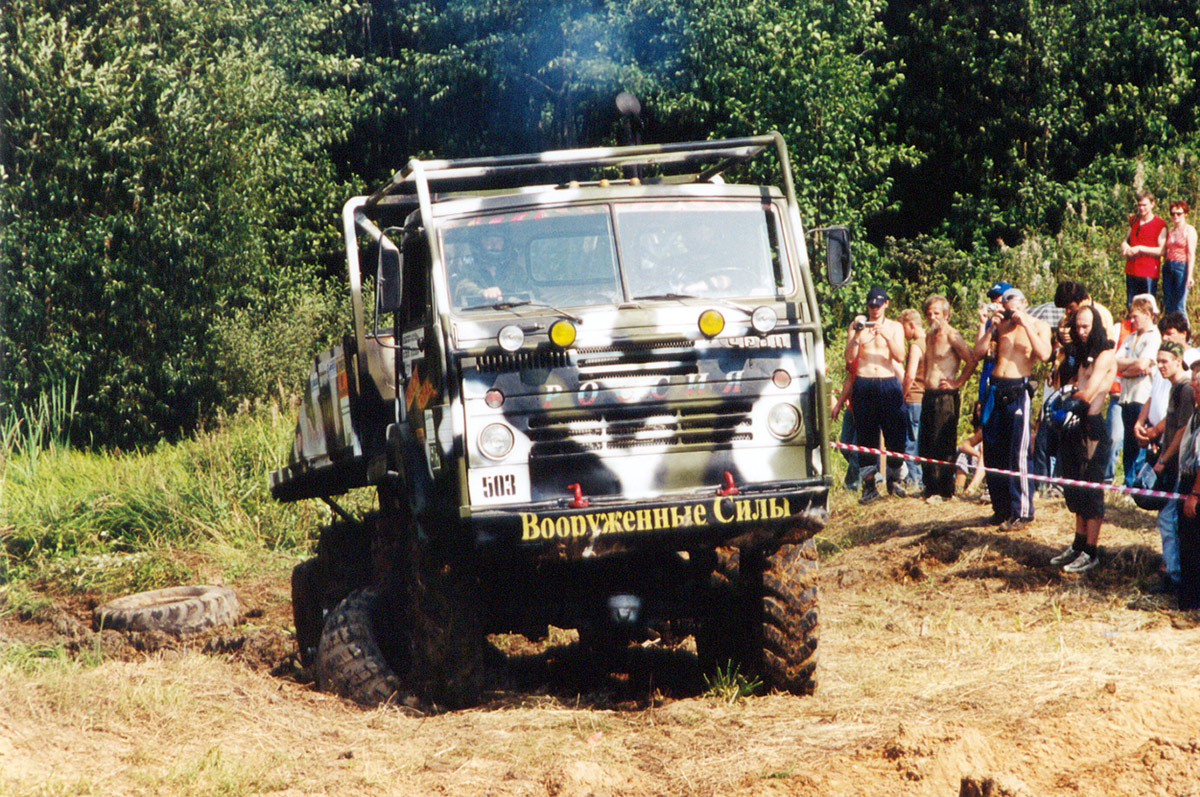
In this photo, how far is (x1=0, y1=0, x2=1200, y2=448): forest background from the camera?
19953 millimetres

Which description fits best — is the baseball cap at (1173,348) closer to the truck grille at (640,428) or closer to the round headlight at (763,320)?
the round headlight at (763,320)

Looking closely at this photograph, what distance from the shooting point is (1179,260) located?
44.5ft

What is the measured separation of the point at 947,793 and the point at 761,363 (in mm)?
2485

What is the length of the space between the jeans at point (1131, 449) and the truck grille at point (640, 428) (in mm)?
4846

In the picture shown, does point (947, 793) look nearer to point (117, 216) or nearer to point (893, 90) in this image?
point (117, 216)

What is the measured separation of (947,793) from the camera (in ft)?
16.7

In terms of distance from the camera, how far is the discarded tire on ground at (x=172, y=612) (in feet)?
31.9

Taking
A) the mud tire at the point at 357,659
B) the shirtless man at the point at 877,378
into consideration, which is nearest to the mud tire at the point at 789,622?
the mud tire at the point at 357,659

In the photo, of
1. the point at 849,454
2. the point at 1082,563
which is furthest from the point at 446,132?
the point at 1082,563

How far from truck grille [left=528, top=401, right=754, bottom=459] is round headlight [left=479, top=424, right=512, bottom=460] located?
13cm

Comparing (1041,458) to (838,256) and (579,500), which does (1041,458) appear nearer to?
(838,256)

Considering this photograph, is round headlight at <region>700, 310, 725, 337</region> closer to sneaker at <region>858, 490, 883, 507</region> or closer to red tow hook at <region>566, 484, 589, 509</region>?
red tow hook at <region>566, 484, 589, 509</region>

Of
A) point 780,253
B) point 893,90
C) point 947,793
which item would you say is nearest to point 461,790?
point 947,793

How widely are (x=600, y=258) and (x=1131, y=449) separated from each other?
18.6 feet
